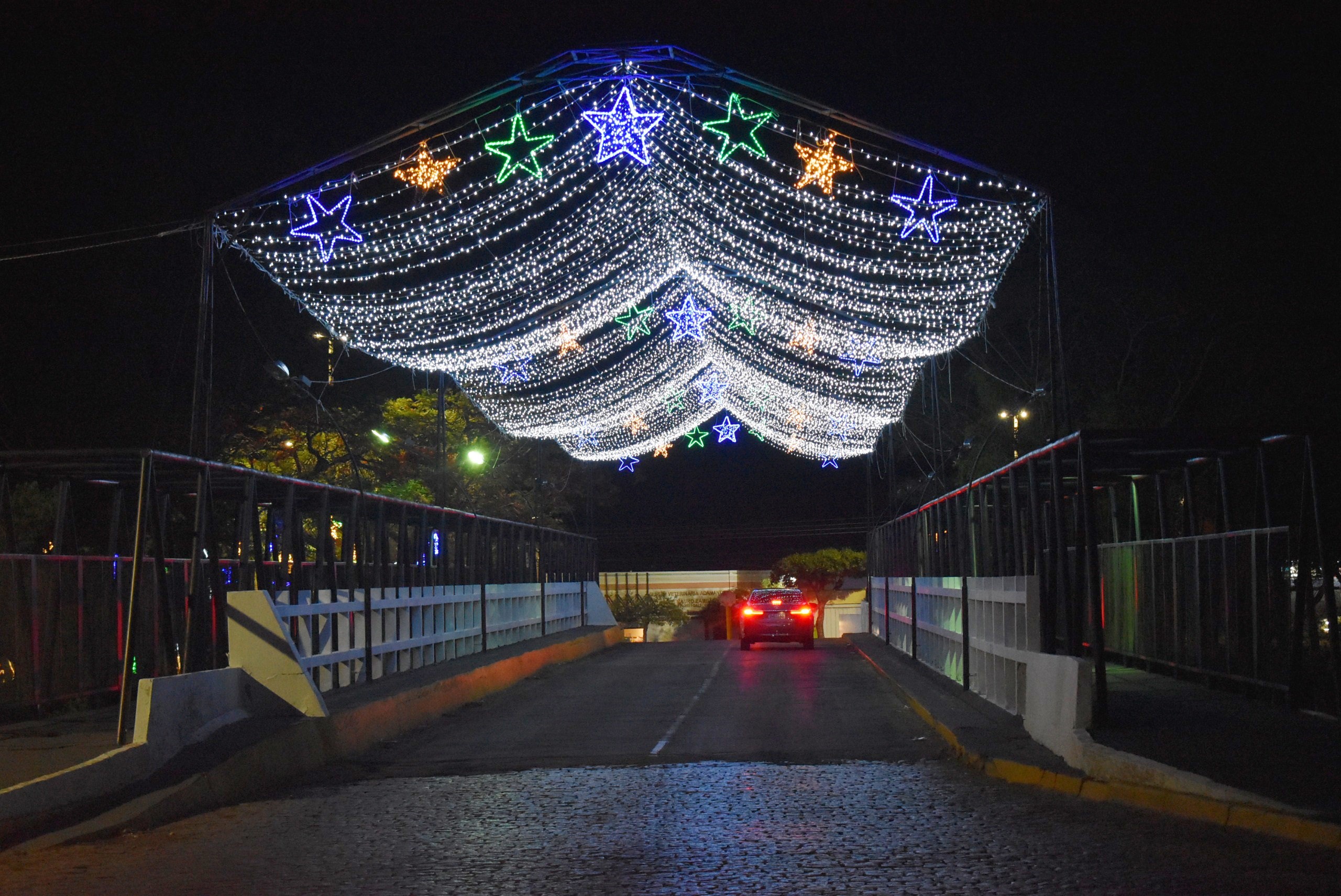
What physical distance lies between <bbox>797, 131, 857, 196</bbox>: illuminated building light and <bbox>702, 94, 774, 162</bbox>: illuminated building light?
1.80ft

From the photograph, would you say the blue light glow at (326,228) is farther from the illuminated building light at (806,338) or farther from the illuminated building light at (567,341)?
the illuminated building light at (806,338)

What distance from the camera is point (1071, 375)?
34.5 meters

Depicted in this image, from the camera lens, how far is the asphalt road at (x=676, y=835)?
6973mm

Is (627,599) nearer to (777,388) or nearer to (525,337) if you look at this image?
(777,388)

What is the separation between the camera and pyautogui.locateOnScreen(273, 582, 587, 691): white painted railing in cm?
1567

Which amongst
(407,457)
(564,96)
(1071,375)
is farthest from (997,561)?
(407,457)

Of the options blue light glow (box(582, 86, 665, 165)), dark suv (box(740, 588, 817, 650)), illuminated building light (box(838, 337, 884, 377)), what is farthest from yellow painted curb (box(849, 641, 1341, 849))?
dark suv (box(740, 588, 817, 650))

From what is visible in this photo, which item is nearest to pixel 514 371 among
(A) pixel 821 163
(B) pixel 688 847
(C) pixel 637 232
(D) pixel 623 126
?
(C) pixel 637 232

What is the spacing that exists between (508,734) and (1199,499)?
2198 cm

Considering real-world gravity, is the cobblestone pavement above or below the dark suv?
below

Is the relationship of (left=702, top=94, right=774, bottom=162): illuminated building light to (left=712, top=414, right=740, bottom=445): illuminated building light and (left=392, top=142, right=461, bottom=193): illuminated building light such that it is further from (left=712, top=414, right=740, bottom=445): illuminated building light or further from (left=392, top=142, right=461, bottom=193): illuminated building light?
(left=712, top=414, right=740, bottom=445): illuminated building light

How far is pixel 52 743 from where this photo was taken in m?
12.0

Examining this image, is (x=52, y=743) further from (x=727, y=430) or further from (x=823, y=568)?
(x=823, y=568)

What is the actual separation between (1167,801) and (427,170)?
11696 millimetres
